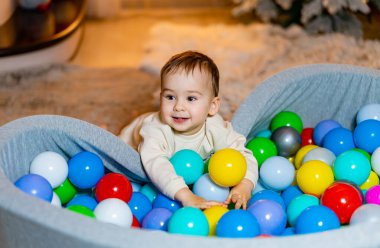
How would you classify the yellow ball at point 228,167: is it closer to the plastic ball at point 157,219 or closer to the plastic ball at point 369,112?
the plastic ball at point 157,219

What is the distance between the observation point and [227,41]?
3039 millimetres

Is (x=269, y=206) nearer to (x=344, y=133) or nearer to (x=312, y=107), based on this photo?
(x=344, y=133)

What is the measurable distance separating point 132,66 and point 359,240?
6.31ft

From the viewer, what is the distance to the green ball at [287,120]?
193cm

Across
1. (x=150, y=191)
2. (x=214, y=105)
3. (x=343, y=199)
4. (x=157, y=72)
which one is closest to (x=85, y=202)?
(x=150, y=191)

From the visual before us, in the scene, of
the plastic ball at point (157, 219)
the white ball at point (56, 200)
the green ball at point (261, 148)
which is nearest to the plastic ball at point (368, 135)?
the green ball at point (261, 148)

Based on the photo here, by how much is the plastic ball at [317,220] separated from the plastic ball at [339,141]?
402 millimetres

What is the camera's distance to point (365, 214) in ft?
4.66

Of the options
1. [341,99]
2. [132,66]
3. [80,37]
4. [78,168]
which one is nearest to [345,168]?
[341,99]

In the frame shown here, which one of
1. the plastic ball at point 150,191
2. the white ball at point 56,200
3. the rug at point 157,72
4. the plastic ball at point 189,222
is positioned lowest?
the rug at point 157,72

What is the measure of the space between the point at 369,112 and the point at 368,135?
4.3 inches

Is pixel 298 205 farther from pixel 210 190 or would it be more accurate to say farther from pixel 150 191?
pixel 150 191

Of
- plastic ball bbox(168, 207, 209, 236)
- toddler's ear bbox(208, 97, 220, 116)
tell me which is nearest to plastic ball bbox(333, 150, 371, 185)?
toddler's ear bbox(208, 97, 220, 116)

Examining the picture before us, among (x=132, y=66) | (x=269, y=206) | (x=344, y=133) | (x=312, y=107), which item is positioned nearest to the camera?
(x=269, y=206)
